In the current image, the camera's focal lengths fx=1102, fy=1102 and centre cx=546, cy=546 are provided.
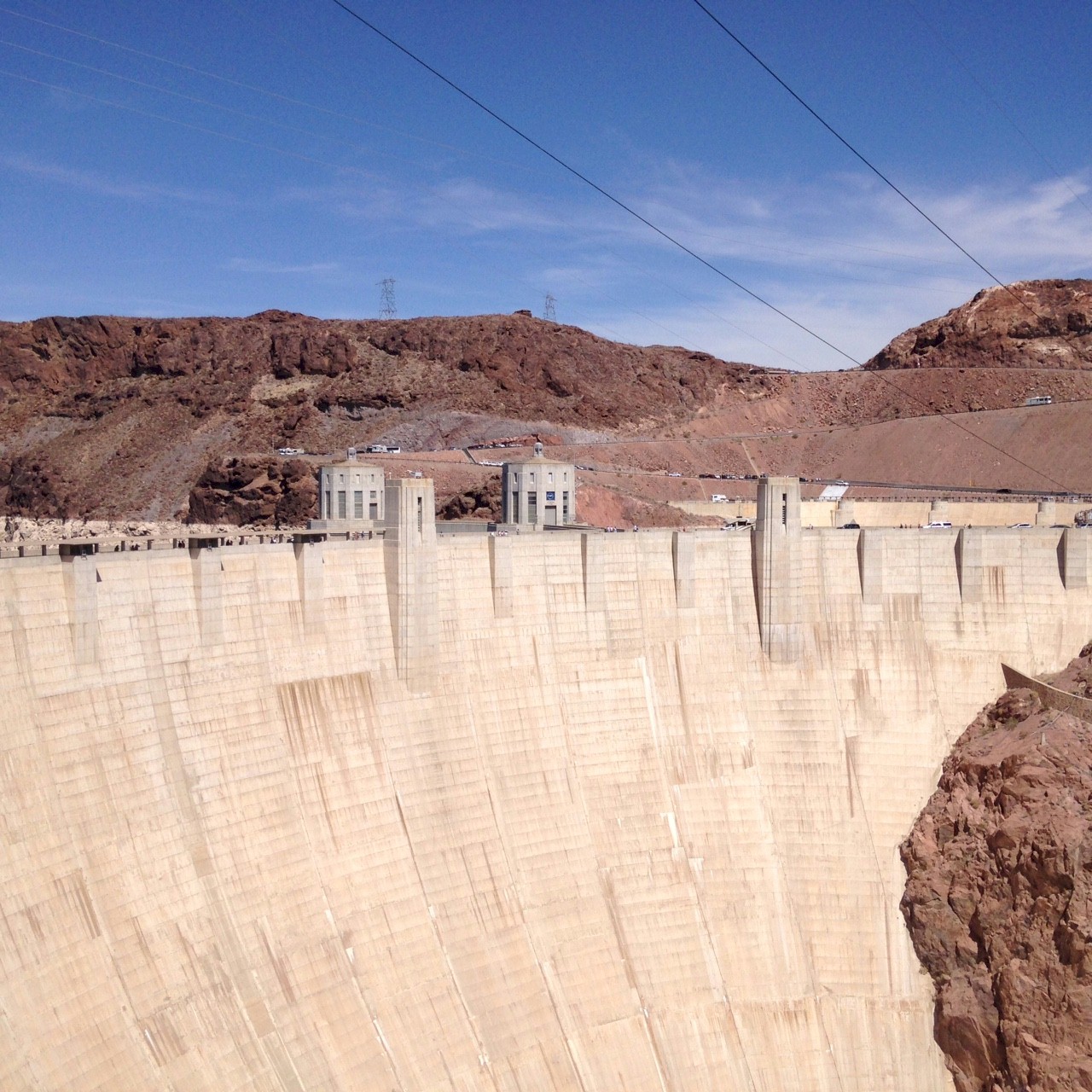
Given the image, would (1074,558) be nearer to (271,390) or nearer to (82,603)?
(82,603)

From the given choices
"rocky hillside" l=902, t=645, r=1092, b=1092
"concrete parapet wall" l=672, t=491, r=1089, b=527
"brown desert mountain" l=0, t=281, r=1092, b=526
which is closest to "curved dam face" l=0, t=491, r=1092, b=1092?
"rocky hillside" l=902, t=645, r=1092, b=1092

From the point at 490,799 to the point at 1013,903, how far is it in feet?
39.5

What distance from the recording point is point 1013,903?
24906 millimetres

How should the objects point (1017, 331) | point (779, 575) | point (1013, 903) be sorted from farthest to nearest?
point (1017, 331), point (779, 575), point (1013, 903)

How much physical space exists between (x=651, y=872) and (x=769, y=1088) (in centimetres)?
534

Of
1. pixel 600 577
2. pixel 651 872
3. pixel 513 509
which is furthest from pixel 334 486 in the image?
A: pixel 651 872

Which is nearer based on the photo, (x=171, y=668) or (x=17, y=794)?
(x=17, y=794)

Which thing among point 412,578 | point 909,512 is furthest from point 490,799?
point 909,512

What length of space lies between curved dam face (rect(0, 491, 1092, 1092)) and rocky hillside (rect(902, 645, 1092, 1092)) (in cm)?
93

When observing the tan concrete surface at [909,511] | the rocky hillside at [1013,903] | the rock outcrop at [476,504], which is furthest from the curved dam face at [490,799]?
the rock outcrop at [476,504]

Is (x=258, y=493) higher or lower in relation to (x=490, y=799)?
higher

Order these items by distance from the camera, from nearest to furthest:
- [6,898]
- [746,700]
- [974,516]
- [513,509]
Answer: [6,898] < [746,700] < [513,509] < [974,516]

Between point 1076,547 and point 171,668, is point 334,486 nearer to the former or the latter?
point 171,668

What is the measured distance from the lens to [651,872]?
26516 mm
